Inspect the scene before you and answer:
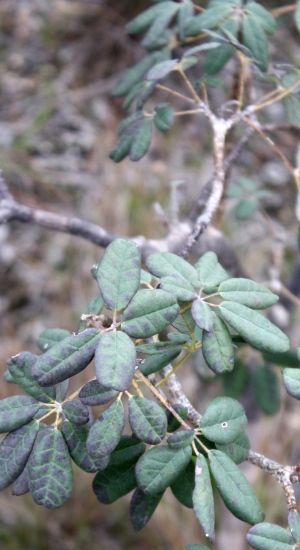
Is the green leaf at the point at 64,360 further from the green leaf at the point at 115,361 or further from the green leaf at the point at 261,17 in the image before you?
the green leaf at the point at 261,17

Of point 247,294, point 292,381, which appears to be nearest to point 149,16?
point 247,294

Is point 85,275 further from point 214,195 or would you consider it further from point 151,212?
point 214,195

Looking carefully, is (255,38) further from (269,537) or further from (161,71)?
(269,537)

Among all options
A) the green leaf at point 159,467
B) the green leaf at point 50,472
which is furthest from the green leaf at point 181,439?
the green leaf at point 50,472

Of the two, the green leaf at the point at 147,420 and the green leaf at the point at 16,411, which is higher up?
the green leaf at the point at 147,420

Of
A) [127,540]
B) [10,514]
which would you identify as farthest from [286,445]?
[10,514]

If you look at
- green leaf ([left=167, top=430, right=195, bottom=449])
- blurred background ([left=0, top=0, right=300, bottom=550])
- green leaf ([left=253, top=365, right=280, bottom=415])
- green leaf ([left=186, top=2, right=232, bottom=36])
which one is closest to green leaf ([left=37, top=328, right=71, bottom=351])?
green leaf ([left=167, top=430, right=195, bottom=449])
